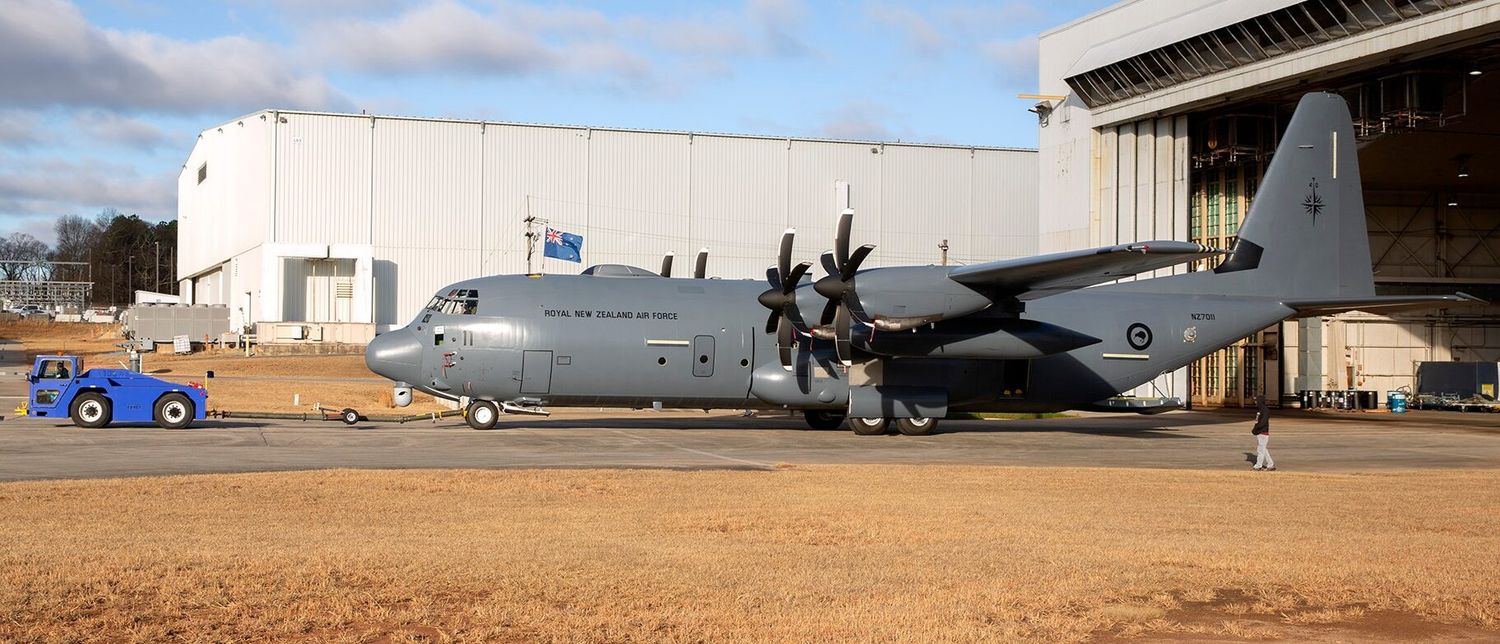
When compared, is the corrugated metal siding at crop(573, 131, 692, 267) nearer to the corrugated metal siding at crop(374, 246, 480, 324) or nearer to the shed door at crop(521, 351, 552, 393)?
the corrugated metal siding at crop(374, 246, 480, 324)

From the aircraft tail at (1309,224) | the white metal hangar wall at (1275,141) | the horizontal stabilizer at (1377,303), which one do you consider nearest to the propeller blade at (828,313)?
the aircraft tail at (1309,224)

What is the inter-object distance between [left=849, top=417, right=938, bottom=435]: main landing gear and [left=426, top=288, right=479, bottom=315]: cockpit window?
932 cm

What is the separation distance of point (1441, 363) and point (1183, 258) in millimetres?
36491

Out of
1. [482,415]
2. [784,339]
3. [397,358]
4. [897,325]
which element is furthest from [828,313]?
[397,358]

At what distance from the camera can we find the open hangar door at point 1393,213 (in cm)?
3631

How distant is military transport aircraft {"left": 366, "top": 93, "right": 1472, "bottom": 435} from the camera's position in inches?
1025

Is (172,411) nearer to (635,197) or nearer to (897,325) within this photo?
(897,325)

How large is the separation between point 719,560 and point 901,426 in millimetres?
18701

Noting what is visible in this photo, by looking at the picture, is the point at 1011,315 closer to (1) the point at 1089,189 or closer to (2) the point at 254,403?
(1) the point at 1089,189

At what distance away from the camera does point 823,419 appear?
105ft

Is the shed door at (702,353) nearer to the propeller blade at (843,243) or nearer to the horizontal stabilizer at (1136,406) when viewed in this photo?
the propeller blade at (843,243)

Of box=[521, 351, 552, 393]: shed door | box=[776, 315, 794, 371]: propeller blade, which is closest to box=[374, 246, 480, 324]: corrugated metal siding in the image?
box=[521, 351, 552, 393]: shed door

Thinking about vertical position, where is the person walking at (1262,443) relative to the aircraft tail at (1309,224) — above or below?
below

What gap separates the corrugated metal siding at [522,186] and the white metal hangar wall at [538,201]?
86 mm
